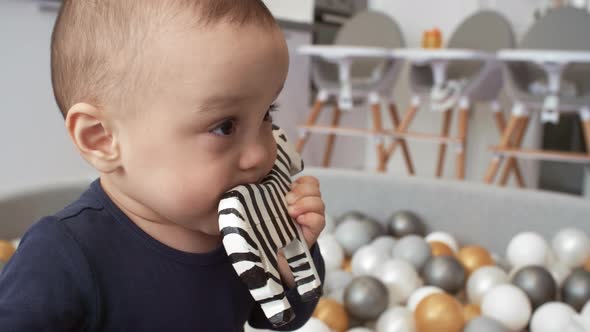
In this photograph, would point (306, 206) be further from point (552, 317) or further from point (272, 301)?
point (552, 317)

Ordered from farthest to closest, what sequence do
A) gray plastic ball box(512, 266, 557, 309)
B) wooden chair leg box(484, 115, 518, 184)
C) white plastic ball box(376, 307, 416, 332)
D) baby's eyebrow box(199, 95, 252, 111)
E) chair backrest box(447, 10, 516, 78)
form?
chair backrest box(447, 10, 516, 78), wooden chair leg box(484, 115, 518, 184), gray plastic ball box(512, 266, 557, 309), white plastic ball box(376, 307, 416, 332), baby's eyebrow box(199, 95, 252, 111)

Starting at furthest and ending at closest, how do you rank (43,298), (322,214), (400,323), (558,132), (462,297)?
(558,132), (462,297), (400,323), (322,214), (43,298)

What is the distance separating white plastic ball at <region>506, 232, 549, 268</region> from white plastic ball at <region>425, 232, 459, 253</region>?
111 mm

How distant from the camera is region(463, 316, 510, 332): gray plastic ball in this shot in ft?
3.16

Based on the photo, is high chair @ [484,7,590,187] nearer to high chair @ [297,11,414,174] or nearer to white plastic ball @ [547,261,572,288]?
high chair @ [297,11,414,174]

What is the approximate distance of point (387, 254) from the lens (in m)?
1.30

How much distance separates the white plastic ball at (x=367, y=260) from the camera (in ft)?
4.08

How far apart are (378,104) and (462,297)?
165 centimetres

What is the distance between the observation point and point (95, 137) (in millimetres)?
560

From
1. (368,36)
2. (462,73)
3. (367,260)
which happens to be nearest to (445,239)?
(367,260)

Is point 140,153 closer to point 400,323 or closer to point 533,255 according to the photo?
point 400,323

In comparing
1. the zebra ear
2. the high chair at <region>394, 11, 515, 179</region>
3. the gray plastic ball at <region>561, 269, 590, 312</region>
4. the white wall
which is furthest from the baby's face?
the high chair at <region>394, 11, 515, 179</region>

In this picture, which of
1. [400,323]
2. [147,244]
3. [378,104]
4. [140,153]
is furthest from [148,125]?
[378,104]

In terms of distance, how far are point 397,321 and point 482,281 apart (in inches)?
9.6
